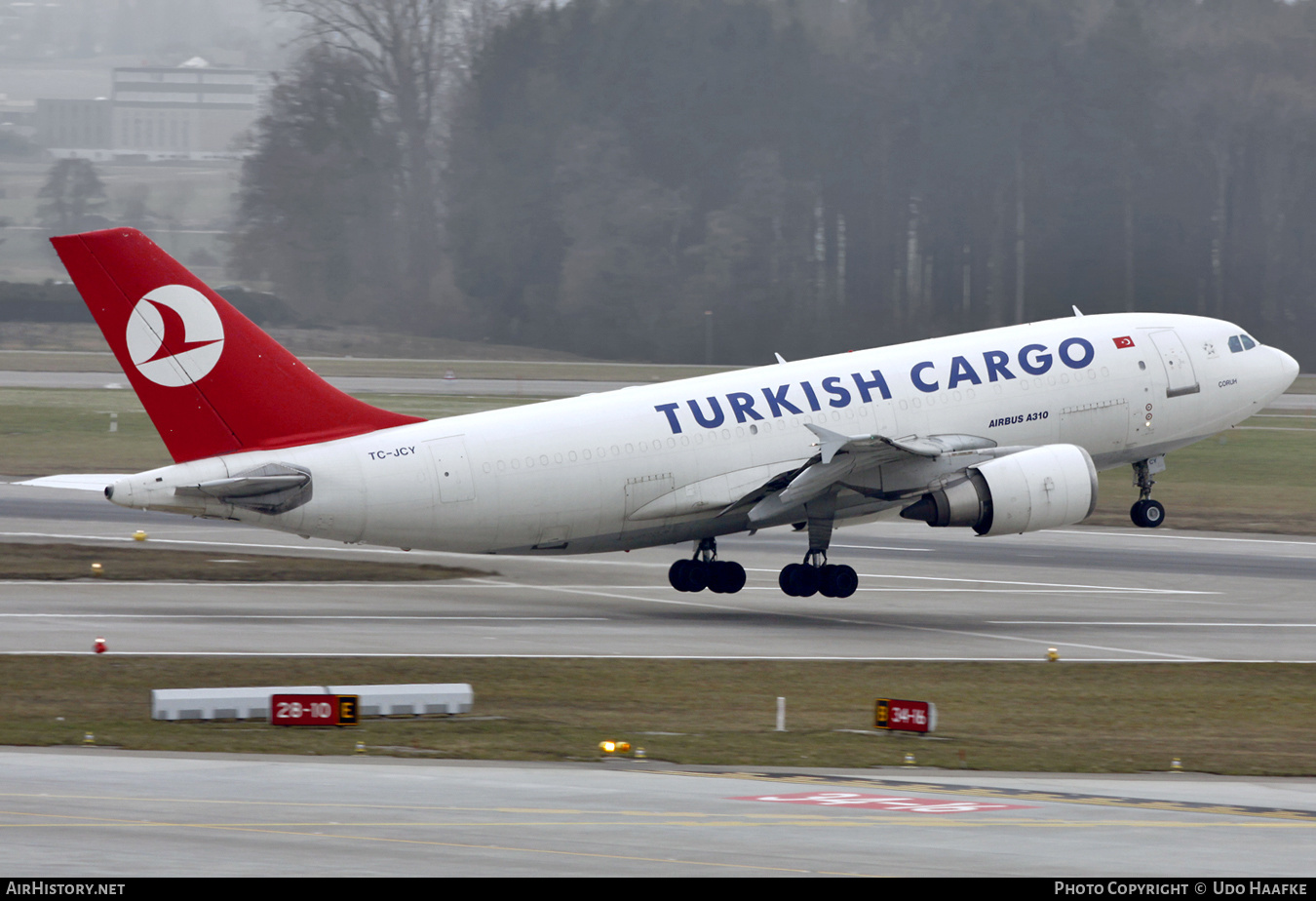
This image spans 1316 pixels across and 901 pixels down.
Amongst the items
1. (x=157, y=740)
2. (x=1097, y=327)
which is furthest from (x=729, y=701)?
(x=1097, y=327)

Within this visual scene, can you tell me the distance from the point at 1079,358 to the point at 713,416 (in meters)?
9.73

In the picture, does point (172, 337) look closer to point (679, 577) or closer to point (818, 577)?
point (679, 577)

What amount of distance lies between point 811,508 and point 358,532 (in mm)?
10419

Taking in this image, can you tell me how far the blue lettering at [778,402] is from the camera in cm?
3881

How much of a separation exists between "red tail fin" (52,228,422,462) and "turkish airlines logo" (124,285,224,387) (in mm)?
19

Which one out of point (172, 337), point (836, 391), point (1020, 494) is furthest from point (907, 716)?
point (172, 337)

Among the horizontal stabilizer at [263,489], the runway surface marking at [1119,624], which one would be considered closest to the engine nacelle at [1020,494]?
the runway surface marking at [1119,624]

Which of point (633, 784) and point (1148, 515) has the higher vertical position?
point (1148, 515)

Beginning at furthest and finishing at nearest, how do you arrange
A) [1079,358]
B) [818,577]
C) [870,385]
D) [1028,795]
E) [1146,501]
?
1. [1146,501]
2. [1079,358]
3. [818,577]
4. [870,385]
5. [1028,795]

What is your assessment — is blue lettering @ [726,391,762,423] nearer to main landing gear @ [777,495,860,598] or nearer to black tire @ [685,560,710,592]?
main landing gear @ [777,495,860,598]

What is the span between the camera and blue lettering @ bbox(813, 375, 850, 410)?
39.0m

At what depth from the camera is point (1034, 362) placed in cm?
4053

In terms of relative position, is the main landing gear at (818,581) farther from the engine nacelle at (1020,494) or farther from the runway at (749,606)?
the engine nacelle at (1020,494)

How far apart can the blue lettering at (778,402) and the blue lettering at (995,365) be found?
4872 millimetres
